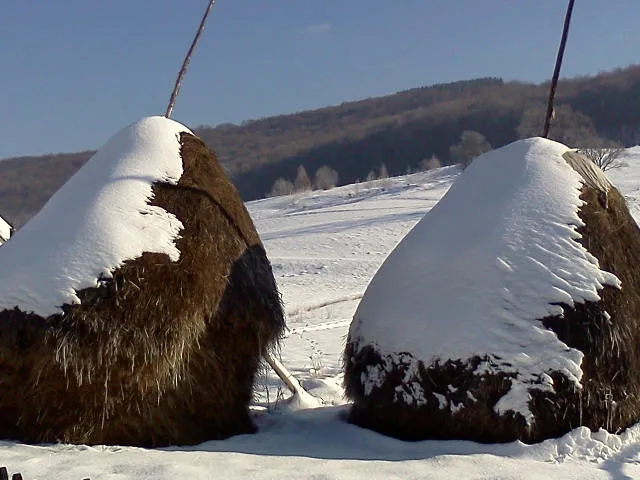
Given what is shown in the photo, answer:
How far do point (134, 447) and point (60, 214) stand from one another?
185cm

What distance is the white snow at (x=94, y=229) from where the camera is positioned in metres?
4.92

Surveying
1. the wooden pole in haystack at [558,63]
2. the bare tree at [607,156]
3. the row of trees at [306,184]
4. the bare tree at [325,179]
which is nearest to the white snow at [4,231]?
the wooden pole in haystack at [558,63]

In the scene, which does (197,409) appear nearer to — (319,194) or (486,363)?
(486,363)

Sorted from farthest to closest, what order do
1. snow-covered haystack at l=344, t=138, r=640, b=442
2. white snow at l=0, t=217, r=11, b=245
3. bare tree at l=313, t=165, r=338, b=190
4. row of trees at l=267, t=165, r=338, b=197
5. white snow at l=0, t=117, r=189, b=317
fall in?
bare tree at l=313, t=165, r=338, b=190 → row of trees at l=267, t=165, r=338, b=197 → white snow at l=0, t=217, r=11, b=245 → white snow at l=0, t=117, r=189, b=317 → snow-covered haystack at l=344, t=138, r=640, b=442

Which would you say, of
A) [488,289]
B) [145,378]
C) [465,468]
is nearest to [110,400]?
[145,378]

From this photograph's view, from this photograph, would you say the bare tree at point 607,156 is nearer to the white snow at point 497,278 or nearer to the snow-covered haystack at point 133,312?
the white snow at point 497,278

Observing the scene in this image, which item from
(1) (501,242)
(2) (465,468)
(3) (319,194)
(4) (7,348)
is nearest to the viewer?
(2) (465,468)

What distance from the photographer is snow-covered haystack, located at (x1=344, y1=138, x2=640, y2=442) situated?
15.8 ft

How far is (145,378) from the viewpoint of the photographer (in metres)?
4.96

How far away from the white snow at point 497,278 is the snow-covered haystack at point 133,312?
1.09 metres

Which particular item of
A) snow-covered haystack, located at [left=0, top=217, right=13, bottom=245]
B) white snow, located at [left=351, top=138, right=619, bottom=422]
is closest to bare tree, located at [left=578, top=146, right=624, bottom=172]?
snow-covered haystack, located at [left=0, top=217, right=13, bottom=245]

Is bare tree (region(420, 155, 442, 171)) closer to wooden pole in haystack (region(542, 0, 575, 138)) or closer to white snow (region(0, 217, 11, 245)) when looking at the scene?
white snow (region(0, 217, 11, 245))

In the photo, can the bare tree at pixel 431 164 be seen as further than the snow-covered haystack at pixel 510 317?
Yes

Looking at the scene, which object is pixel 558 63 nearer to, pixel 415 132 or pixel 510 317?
pixel 510 317
